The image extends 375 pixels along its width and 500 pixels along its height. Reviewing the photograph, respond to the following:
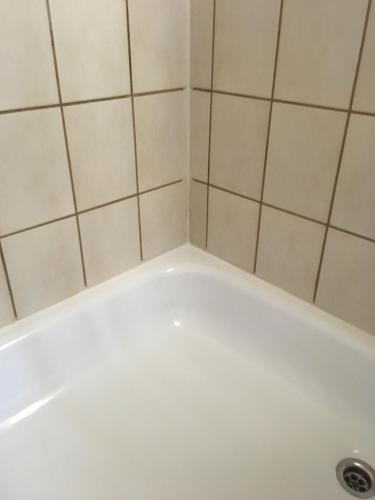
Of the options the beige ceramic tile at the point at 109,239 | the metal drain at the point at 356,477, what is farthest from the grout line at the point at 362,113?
the metal drain at the point at 356,477

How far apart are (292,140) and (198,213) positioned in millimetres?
421

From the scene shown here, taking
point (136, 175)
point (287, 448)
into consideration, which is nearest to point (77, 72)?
point (136, 175)

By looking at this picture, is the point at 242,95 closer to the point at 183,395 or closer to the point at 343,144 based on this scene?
the point at 343,144

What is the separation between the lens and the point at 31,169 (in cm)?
92

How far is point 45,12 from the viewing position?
0.82 metres

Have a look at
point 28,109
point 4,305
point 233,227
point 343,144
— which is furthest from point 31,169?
point 343,144

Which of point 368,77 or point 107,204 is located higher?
point 368,77

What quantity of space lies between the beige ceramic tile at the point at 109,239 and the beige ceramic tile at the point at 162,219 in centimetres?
4

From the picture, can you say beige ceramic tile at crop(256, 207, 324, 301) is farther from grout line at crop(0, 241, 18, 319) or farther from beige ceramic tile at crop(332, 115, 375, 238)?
grout line at crop(0, 241, 18, 319)

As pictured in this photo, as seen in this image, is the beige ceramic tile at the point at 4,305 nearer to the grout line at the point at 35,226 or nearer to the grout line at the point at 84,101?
the grout line at the point at 35,226

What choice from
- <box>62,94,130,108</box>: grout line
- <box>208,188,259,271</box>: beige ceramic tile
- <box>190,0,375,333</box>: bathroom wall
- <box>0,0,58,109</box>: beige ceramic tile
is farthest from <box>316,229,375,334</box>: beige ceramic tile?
<box>0,0,58,109</box>: beige ceramic tile

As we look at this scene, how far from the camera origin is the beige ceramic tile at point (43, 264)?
98cm

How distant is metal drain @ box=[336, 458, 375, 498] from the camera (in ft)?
3.04

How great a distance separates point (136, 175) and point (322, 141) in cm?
48
